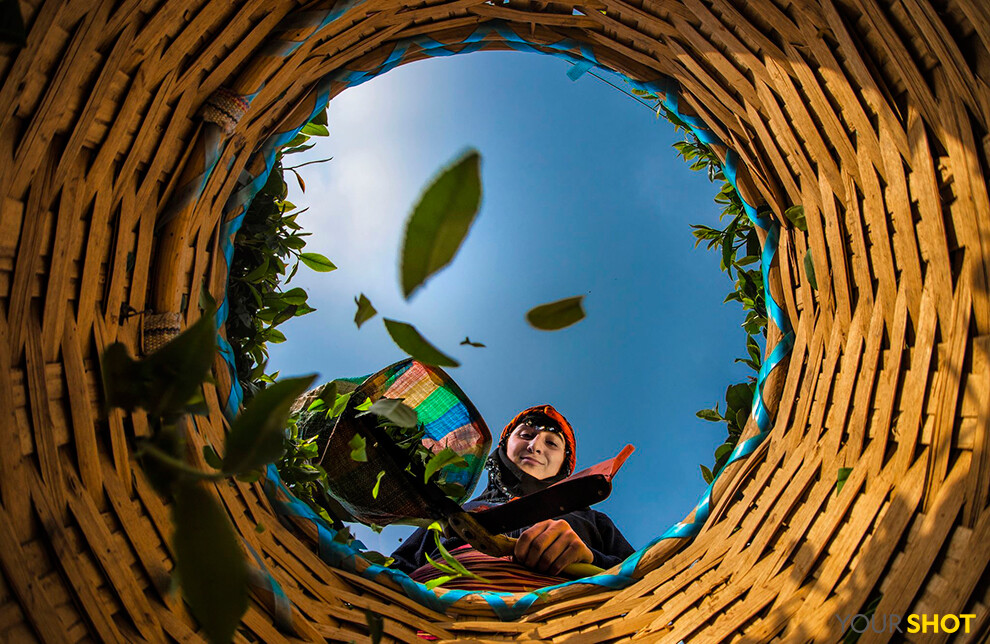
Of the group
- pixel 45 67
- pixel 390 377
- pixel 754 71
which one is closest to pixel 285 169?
pixel 390 377

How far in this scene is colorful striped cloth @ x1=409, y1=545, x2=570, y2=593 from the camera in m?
0.72

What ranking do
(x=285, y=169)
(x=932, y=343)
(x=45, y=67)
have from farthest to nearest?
(x=285, y=169) → (x=932, y=343) → (x=45, y=67)

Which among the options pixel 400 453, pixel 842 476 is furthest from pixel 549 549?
pixel 842 476

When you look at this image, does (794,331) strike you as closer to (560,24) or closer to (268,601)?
(560,24)

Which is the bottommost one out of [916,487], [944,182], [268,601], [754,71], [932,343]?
[268,601]

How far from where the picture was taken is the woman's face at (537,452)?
49.4 inches

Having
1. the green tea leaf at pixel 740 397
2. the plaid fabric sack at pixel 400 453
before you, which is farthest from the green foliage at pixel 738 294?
the plaid fabric sack at pixel 400 453

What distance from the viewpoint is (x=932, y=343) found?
48cm

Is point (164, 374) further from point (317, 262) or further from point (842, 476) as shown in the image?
point (317, 262)

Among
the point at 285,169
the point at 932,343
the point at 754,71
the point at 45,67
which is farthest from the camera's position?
the point at 285,169

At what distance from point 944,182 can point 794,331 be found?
0.25m

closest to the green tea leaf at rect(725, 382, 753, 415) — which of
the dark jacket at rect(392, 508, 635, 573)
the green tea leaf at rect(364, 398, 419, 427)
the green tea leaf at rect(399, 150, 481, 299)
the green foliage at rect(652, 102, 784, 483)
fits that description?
the green foliage at rect(652, 102, 784, 483)

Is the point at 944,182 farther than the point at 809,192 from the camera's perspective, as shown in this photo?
No

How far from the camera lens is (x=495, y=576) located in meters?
0.74
